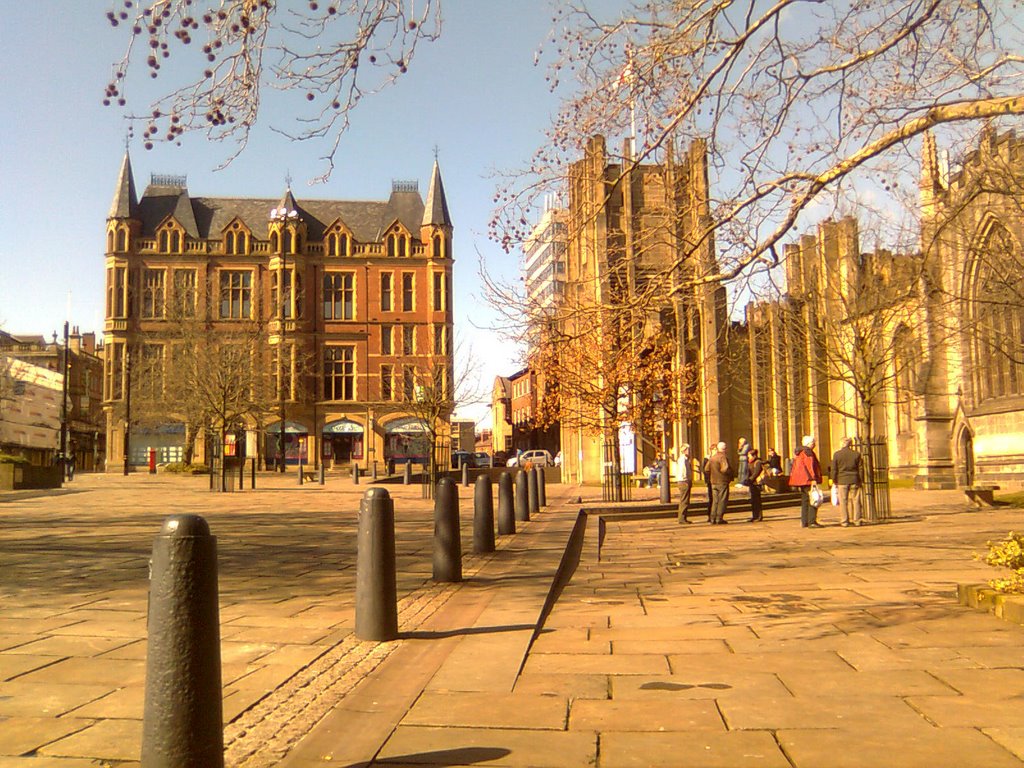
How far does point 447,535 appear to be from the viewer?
823 cm

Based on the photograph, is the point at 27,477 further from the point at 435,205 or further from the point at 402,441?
the point at 435,205

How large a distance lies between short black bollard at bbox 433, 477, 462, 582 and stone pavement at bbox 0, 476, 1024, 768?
0.19 meters

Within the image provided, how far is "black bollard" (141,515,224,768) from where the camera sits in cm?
305

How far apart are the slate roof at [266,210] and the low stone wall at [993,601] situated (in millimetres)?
57349

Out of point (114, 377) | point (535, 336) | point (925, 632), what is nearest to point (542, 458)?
point (114, 377)

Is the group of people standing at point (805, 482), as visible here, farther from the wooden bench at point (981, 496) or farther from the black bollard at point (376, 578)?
the black bollard at point (376, 578)

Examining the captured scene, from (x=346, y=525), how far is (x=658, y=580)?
740 centimetres

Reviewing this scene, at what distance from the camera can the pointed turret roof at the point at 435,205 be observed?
205 feet

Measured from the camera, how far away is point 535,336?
10.5 metres

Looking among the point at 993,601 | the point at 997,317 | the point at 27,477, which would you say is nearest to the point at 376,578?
the point at 993,601

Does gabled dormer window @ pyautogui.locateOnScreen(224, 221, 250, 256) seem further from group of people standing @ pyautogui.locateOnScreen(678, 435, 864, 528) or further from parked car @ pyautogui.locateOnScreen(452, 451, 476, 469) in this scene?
group of people standing @ pyautogui.locateOnScreen(678, 435, 864, 528)

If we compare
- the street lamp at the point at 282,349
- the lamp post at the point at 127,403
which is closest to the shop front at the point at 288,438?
the lamp post at the point at 127,403

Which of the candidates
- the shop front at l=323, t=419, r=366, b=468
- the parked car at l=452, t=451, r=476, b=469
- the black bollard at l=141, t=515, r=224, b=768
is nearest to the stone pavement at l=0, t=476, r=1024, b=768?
the black bollard at l=141, t=515, r=224, b=768

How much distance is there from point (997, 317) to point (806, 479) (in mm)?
12645
